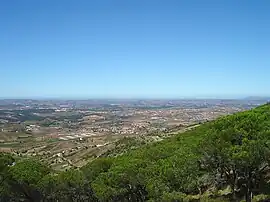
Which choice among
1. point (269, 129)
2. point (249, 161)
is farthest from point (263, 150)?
point (269, 129)

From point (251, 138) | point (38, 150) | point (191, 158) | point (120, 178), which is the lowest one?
point (38, 150)

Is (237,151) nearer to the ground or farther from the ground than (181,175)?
farther from the ground

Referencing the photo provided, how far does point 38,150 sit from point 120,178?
137472 millimetres

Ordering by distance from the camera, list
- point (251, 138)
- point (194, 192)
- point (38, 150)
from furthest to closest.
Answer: point (38, 150), point (194, 192), point (251, 138)

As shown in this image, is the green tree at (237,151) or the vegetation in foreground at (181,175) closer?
the green tree at (237,151)

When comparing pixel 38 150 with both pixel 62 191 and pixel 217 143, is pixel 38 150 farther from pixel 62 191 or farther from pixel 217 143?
pixel 217 143

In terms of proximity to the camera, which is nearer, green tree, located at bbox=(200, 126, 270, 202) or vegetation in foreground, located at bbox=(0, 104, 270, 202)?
green tree, located at bbox=(200, 126, 270, 202)

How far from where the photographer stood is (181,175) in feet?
105

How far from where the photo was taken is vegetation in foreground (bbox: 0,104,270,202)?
30234 millimetres

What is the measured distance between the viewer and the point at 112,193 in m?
36.9

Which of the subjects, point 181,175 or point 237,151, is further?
point 181,175

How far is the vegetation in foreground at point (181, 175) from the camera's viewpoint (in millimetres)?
30234

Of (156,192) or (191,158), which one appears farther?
(191,158)

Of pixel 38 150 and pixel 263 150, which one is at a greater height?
pixel 263 150
